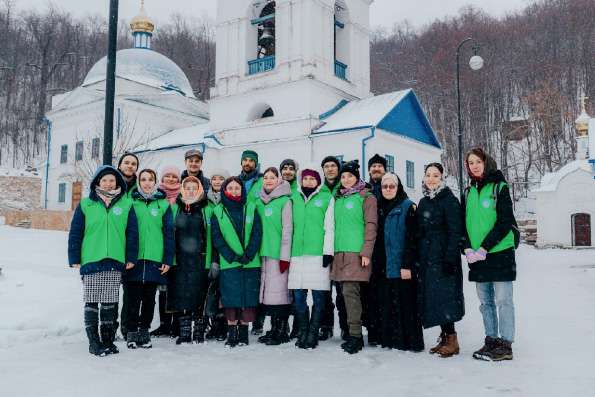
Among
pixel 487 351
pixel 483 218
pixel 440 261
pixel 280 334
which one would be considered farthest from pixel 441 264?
pixel 280 334

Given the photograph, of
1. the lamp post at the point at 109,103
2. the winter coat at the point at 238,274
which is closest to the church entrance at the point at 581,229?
the winter coat at the point at 238,274

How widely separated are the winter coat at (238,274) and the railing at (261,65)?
54.5 feet

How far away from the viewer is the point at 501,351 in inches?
182

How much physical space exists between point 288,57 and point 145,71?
41.6ft

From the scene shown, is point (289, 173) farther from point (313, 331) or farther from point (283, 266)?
point (313, 331)

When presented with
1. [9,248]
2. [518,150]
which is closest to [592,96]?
[518,150]

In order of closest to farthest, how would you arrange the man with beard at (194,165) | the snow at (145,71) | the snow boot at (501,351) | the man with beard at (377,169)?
the snow boot at (501,351)
the man with beard at (377,169)
the man with beard at (194,165)
the snow at (145,71)

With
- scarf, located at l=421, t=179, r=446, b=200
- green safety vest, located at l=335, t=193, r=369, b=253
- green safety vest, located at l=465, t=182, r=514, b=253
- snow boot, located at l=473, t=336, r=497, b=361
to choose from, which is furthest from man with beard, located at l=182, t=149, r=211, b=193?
snow boot, located at l=473, t=336, r=497, b=361

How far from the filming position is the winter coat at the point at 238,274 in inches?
211

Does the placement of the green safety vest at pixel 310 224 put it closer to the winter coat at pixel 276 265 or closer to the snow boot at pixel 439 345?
the winter coat at pixel 276 265

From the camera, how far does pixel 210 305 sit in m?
5.53

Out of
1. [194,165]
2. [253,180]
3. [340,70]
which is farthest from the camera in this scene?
[340,70]

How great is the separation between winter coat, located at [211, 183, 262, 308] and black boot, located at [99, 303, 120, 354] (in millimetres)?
1042

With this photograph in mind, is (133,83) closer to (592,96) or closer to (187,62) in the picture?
(187,62)
